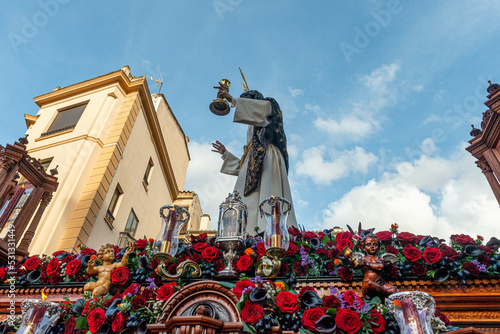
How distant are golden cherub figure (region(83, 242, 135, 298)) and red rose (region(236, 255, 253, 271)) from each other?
4.18ft

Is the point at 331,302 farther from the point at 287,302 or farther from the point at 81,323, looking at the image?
the point at 81,323

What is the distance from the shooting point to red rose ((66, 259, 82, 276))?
385 centimetres

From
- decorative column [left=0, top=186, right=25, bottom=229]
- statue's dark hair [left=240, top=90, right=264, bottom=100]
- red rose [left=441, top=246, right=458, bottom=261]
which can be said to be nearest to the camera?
red rose [left=441, top=246, right=458, bottom=261]

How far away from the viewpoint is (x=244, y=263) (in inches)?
134

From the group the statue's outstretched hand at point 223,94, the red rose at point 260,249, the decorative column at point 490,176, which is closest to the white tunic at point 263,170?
the statue's outstretched hand at point 223,94

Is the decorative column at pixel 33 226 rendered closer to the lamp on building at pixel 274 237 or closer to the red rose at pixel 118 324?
the red rose at pixel 118 324

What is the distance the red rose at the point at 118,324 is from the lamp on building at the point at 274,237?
127cm

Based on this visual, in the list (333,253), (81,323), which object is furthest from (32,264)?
(333,253)

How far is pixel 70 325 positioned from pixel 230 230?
1763 mm

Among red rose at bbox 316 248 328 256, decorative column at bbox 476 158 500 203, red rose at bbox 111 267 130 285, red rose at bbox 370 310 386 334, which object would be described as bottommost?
red rose at bbox 370 310 386 334

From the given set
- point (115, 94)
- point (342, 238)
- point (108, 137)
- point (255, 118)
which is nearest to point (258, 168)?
point (255, 118)

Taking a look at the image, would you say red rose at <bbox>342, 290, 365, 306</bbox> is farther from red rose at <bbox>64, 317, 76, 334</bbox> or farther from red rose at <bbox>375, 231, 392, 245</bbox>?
red rose at <bbox>64, 317, 76, 334</bbox>

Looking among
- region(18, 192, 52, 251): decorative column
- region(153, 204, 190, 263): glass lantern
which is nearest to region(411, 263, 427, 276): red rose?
region(153, 204, 190, 263): glass lantern

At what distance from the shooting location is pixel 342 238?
355 cm
